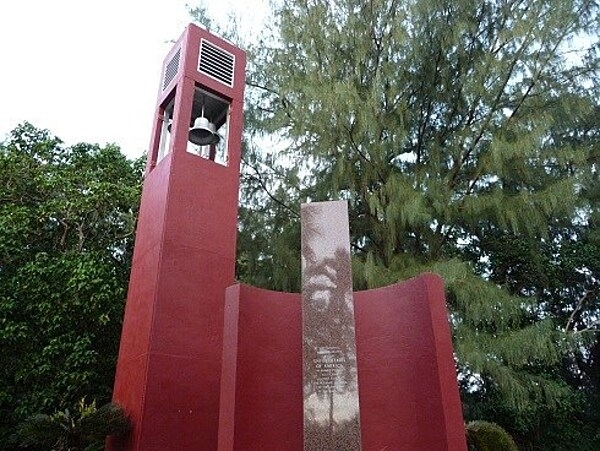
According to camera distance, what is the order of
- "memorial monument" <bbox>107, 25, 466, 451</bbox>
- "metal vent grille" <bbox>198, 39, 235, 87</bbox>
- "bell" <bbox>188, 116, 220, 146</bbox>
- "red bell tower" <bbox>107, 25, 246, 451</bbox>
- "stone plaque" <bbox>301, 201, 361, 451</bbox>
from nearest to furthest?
"stone plaque" <bbox>301, 201, 361, 451</bbox>
"memorial monument" <bbox>107, 25, 466, 451</bbox>
"red bell tower" <bbox>107, 25, 246, 451</bbox>
"bell" <bbox>188, 116, 220, 146</bbox>
"metal vent grille" <bbox>198, 39, 235, 87</bbox>

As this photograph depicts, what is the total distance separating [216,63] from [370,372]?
169 inches

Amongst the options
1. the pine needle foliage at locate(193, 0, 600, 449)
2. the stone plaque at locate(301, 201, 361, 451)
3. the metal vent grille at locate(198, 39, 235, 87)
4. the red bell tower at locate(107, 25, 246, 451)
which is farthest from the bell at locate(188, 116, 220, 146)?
the stone plaque at locate(301, 201, 361, 451)

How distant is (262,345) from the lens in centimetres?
436

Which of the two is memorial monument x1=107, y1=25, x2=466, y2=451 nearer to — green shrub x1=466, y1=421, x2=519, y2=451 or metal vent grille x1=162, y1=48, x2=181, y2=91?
metal vent grille x1=162, y1=48, x2=181, y2=91

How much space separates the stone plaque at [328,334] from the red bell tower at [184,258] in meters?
1.53

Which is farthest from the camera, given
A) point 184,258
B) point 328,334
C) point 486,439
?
point 486,439

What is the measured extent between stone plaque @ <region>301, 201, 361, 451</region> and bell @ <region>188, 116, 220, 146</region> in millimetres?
2238

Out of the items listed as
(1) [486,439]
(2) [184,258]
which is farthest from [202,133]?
(1) [486,439]

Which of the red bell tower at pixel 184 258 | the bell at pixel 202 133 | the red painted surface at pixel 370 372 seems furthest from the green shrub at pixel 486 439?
the bell at pixel 202 133

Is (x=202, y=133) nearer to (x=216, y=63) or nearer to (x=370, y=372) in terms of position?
(x=216, y=63)

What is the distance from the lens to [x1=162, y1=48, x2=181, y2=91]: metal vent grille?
257 inches

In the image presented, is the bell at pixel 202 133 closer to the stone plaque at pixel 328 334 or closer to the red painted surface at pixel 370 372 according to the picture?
the stone plaque at pixel 328 334

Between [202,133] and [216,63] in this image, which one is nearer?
[202,133]

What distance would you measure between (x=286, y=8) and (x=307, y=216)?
5.06 meters
